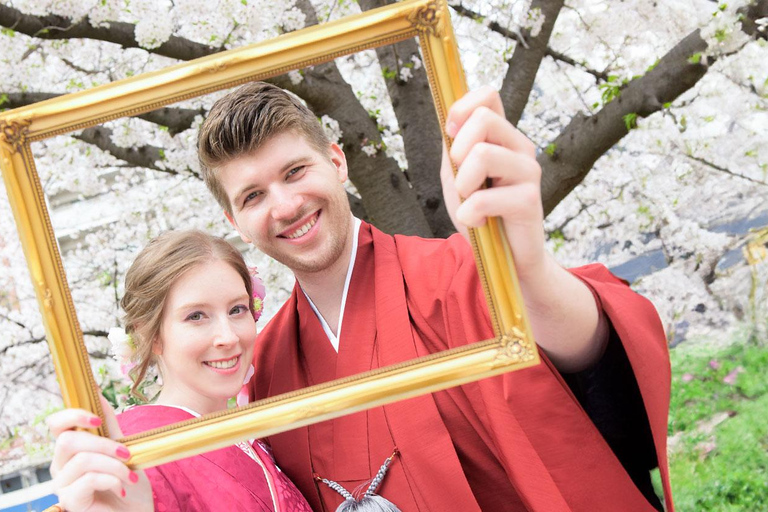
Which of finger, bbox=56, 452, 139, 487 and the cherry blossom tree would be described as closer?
finger, bbox=56, 452, 139, 487

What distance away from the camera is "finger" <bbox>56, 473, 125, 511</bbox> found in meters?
1.54

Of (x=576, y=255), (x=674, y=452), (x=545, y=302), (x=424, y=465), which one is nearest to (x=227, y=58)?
(x=545, y=302)

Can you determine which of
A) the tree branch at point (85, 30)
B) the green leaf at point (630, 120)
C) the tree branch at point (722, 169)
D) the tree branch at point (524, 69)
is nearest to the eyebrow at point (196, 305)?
the tree branch at point (85, 30)

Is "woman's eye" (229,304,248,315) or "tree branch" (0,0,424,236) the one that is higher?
"tree branch" (0,0,424,236)

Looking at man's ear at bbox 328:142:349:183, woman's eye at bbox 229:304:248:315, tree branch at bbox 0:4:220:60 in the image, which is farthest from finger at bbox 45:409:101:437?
tree branch at bbox 0:4:220:60

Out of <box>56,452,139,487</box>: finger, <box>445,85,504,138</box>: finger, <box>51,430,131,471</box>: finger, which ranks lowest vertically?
<box>56,452,139,487</box>: finger

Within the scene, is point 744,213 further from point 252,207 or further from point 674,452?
point 252,207

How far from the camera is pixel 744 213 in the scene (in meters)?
7.16

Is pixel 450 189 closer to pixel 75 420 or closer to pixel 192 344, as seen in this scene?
pixel 192 344

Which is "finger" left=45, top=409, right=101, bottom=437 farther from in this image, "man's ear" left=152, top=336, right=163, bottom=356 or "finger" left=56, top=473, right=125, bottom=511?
"man's ear" left=152, top=336, right=163, bottom=356

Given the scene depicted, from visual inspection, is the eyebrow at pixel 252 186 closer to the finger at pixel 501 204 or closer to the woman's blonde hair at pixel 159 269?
the woman's blonde hair at pixel 159 269

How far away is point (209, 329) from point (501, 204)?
88 centimetres

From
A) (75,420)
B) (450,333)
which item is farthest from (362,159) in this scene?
(75,420)

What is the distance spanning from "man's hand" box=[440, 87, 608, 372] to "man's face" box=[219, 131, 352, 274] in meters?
0.36
